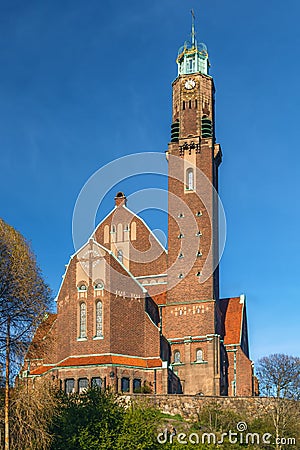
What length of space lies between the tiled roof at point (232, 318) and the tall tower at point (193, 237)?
4390 mm

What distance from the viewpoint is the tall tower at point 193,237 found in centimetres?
7100

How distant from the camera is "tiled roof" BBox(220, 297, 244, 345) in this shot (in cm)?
7669

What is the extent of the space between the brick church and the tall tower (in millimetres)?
95

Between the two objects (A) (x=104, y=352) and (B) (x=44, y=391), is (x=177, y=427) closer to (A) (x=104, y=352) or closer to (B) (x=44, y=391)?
(A) (x=104, y=352)

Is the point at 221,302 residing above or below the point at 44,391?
above

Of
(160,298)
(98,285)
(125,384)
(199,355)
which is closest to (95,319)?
(98,285)

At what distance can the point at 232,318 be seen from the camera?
79.4 metres

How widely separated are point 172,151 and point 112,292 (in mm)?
17264

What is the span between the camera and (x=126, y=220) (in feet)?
260

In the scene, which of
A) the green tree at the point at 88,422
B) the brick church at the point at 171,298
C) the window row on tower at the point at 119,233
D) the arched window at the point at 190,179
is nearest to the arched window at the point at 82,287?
the brick church at the point at 171,298

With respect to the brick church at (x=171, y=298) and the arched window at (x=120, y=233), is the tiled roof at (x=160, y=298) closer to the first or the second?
the brick church at (x=171, y=298)

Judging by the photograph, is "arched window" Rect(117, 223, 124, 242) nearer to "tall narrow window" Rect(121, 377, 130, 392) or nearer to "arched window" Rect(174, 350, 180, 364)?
"arched window" Rect(174, 350, 180, 364)

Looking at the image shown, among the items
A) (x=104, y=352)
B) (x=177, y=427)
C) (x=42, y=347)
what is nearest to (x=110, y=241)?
(x=104, y=352)

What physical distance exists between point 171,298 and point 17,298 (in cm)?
3918
